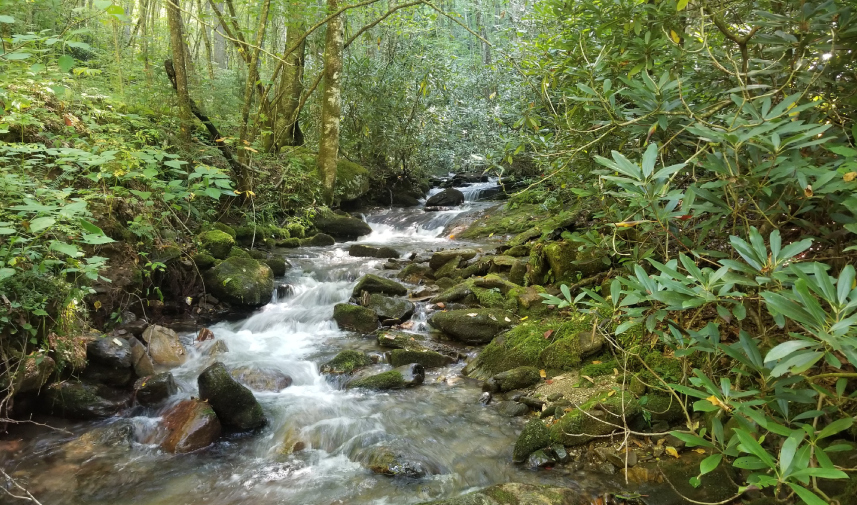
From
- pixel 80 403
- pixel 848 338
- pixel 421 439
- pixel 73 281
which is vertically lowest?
pixel 421 439

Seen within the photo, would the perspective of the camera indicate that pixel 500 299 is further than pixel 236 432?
Yes

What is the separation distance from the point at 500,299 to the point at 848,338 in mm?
5142

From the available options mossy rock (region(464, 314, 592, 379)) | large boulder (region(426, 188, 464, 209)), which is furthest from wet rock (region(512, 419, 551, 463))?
large boulder (region(426, 188, 464, 209))

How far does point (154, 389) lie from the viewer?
15.1 ft

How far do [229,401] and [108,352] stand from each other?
4.53 ft

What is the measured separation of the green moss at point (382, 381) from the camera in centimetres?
512

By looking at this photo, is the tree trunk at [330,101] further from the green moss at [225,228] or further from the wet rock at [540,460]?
the wet rock at [540,460]

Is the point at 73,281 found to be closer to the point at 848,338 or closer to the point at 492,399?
the point at 492,399

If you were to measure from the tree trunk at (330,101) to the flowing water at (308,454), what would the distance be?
5.53 metres

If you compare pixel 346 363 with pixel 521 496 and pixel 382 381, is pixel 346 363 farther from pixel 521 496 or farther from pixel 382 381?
pixel 521 496

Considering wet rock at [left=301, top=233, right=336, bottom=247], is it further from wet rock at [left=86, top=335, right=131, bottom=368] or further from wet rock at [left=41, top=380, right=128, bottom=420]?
wet rock at [left=41, top=380, right=128, bottom=420]

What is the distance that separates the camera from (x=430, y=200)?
52.4 feet

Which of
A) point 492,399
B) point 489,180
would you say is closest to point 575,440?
point 492,399

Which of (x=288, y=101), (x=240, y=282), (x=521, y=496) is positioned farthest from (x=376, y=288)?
(x=288, y=101)
